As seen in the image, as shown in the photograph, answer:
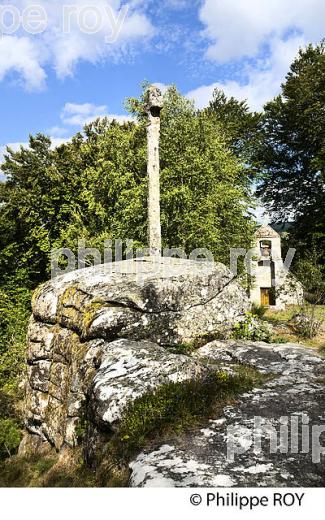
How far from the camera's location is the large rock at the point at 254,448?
14.3ft

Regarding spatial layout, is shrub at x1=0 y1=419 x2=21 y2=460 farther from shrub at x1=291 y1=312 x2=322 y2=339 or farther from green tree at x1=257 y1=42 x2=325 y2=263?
green tree at x1=257 y1=42 x2=325 y2=263

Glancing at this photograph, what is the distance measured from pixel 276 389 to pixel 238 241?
14994 millimetres

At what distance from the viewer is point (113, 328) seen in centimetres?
903

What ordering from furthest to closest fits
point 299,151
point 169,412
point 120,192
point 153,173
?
point 299,151 → point 120,192 → point 153,173 → point 169,412

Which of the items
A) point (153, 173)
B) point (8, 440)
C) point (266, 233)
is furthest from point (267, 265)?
point (8, 440)

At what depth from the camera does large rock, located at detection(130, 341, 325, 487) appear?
4.36 metres

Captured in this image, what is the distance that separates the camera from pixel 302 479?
434cm

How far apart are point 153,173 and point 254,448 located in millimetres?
10506

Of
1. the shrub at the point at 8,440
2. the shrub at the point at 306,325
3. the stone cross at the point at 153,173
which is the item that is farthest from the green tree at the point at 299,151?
Answer: the shrub at the point at 8,440

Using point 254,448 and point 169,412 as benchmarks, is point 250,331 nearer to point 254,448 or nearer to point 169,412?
point 169,412

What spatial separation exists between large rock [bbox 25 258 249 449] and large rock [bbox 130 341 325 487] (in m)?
1.29
